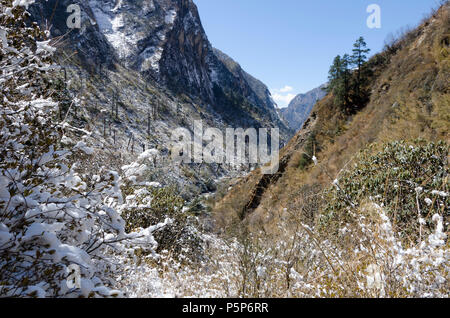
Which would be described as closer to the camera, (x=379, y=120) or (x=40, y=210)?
(x=40, y=210)

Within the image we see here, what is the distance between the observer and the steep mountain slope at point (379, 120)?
1059 cm

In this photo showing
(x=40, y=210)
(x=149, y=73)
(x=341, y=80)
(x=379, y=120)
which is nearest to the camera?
(x=40, y=210)

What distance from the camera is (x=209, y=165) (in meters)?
64.1

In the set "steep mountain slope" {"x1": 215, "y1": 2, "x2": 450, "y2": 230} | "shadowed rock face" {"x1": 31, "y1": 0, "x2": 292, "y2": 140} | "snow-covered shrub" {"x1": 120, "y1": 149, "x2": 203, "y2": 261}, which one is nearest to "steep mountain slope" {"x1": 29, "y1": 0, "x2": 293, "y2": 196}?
"shadowed rock face" {"x1": 31, "y1": 0, "x2": 292, "y2": 140}

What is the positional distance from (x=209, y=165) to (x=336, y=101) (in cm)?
4295

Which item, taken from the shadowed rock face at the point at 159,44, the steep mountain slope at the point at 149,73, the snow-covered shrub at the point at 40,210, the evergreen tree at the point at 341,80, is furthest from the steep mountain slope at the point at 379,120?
the shadowed rock face at the point at 159,44

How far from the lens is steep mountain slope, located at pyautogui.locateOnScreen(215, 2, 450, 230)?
34.8 feet

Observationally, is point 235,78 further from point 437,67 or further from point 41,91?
point 41,91

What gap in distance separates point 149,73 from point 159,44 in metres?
16.3

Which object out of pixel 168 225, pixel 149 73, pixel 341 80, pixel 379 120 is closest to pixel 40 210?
pixel 168 225

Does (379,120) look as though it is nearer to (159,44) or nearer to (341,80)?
(341,80)

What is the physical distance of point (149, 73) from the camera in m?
94.1

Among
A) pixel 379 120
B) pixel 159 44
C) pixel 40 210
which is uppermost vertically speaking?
pixel 159 44

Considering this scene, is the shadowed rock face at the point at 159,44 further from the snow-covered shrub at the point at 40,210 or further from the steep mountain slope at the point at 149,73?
the snow-covered shrub at the point at 40,210
